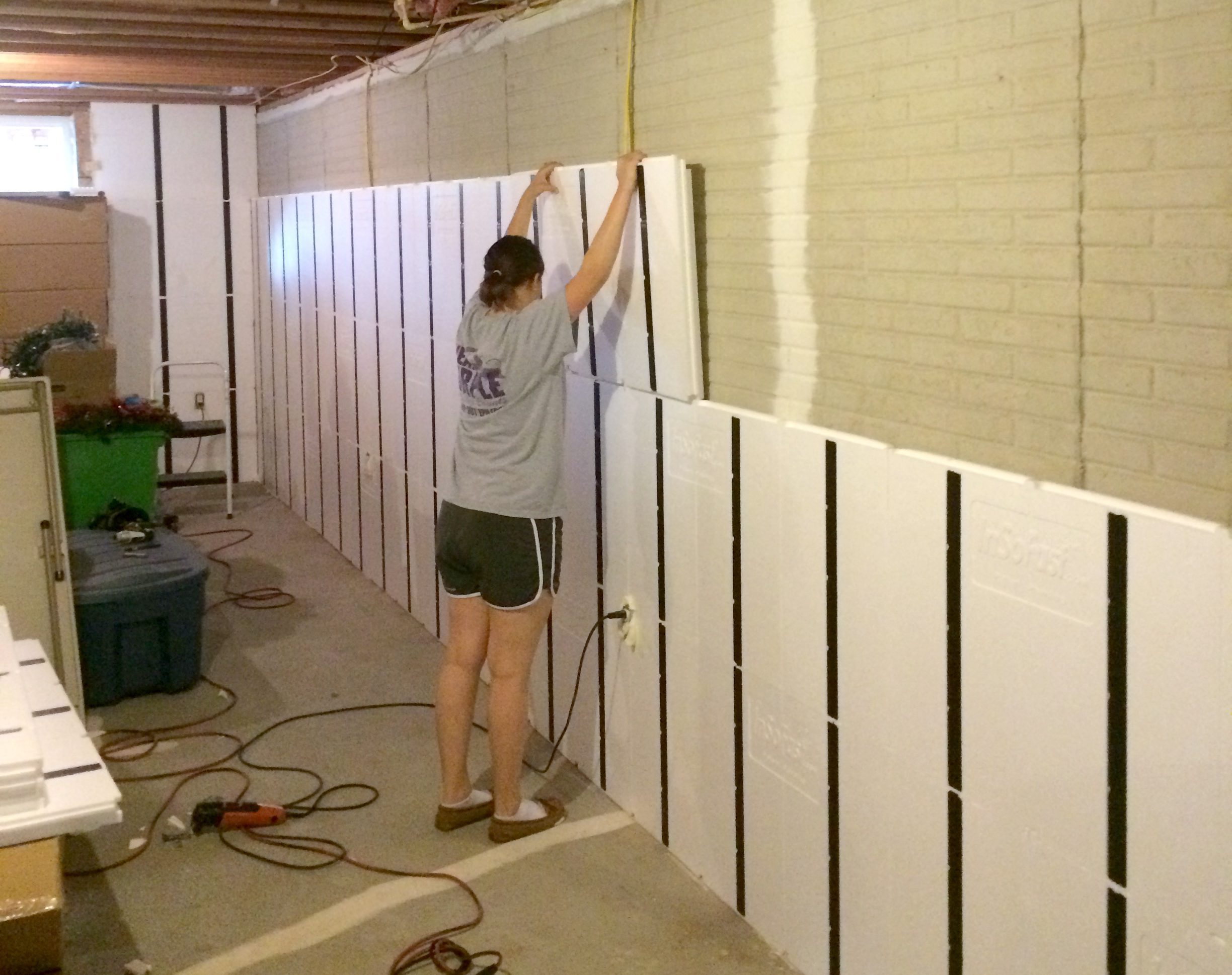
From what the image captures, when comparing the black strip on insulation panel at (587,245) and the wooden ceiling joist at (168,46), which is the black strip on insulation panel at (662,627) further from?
the wooden ceiling joist at (168,46)

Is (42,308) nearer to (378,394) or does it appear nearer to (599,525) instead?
(378,394)

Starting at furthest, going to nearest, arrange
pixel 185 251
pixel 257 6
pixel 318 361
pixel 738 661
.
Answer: pixel 185 251, pixel 318 361, pixel 257 6, pixel 738 661

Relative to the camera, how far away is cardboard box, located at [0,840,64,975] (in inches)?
78.7

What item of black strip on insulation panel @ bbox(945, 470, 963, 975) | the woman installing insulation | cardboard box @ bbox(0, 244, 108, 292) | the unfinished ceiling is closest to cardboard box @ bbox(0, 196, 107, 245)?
cardboard box @ bbox(0, 244, 108, 292)

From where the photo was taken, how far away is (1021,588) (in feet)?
6.64

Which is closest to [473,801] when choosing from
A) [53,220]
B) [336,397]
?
[336,397]

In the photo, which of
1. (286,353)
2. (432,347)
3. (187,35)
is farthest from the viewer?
(286,353)

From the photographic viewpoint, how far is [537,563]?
3232 mm

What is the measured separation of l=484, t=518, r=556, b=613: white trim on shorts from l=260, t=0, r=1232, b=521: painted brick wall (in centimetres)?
61

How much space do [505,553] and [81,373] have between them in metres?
3.53

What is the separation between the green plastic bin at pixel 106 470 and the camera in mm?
5242

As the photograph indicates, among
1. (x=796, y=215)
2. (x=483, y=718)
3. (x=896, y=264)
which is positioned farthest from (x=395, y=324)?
(x=896, y=264)

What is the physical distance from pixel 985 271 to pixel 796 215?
0.56 meters

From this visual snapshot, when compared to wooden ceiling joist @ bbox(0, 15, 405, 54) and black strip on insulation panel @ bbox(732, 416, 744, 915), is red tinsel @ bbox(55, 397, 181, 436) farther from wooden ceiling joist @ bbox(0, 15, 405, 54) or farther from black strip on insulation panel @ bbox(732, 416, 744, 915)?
black strip on insulation panel @ bbox(732, 416, 744, 915)
